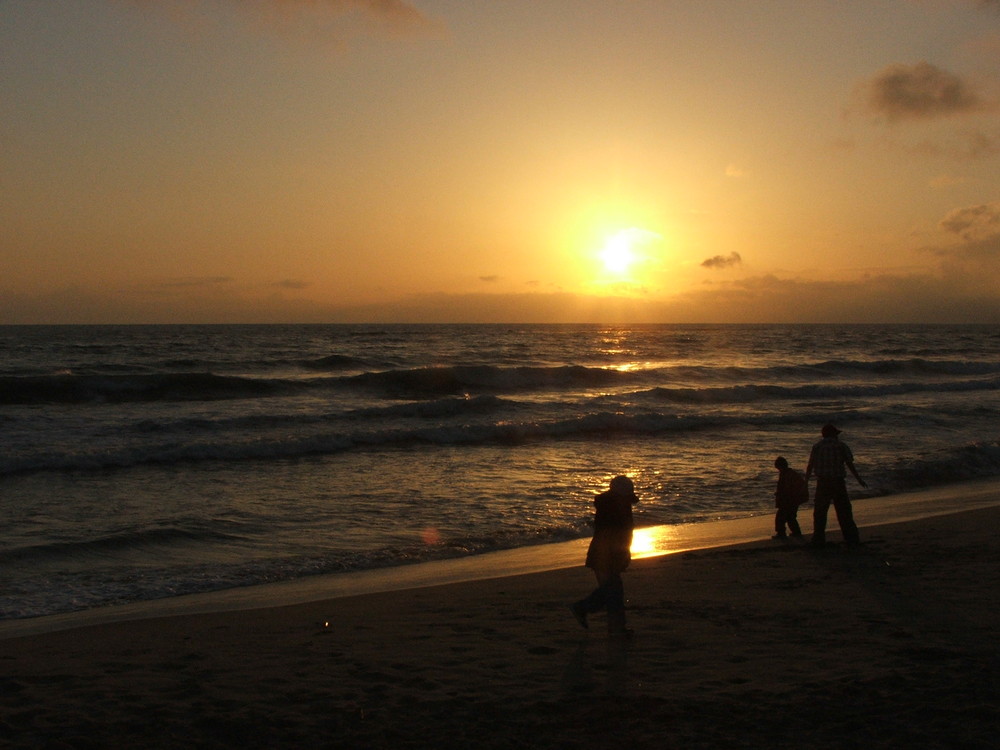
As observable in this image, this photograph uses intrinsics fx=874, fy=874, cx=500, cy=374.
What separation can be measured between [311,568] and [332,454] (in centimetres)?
1044

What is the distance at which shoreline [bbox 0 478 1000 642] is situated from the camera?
8.40m

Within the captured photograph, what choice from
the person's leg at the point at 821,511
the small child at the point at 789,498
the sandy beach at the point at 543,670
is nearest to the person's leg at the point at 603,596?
the sandy beach at the point at 543,670

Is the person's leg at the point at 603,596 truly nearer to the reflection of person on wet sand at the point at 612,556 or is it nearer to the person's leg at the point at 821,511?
the reflection of person on wet sand at the point at 612,556

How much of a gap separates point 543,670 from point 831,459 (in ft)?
19.1

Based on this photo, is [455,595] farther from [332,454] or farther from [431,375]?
[431,375]

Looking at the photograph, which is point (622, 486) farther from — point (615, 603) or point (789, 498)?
point (789, 498)

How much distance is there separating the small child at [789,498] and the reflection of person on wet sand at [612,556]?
5.17m

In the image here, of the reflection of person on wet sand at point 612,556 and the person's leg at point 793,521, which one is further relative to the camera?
the person's leg at point 793,521

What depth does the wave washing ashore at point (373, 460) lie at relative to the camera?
11.0 meters

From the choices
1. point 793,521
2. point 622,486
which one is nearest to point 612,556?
point 622,486

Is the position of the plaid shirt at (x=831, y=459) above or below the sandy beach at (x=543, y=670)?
above

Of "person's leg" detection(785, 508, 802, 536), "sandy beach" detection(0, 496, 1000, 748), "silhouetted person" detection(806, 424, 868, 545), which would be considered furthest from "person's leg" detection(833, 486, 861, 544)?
"sandy beach" detection(0, 496, 1000, 748)

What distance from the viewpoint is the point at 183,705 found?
5582mm

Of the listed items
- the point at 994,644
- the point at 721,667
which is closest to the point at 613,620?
the point at 721,667
